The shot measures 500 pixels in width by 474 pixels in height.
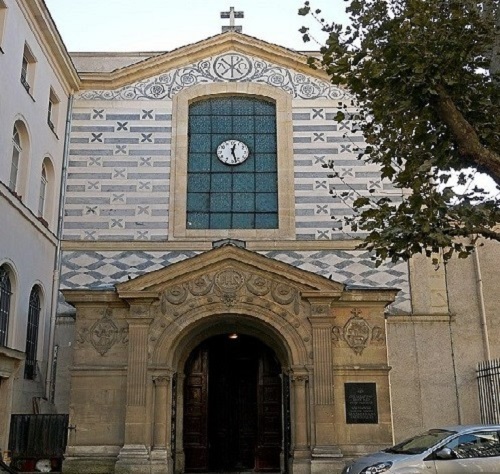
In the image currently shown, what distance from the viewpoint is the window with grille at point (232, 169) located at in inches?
824

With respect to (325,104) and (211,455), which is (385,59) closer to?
(325,104)

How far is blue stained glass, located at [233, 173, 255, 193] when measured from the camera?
2128 centimetres

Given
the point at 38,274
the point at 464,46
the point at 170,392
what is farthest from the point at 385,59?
the point at 38,274

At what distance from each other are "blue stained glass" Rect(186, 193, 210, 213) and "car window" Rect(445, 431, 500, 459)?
11218mm

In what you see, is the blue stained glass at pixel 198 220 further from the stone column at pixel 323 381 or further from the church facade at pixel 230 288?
the stone column at pixel 323 381

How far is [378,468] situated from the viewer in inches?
462

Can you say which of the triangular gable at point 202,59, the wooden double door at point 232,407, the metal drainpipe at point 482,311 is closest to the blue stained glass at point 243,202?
the wooden double door at point 232,407

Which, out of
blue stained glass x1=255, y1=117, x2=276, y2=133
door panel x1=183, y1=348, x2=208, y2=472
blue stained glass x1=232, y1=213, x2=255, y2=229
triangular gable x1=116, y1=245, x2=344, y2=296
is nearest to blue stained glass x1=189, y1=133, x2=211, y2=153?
blue stained glass x1=255, y1=117, x2=276, y2=133

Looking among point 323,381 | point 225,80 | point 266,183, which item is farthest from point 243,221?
point 323,381

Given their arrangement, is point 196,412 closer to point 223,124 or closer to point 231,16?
point 223,124

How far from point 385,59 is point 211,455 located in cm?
1251

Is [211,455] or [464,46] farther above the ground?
[464,46]

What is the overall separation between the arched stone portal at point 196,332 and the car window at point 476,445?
4.47m

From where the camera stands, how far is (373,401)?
54.4 feet
